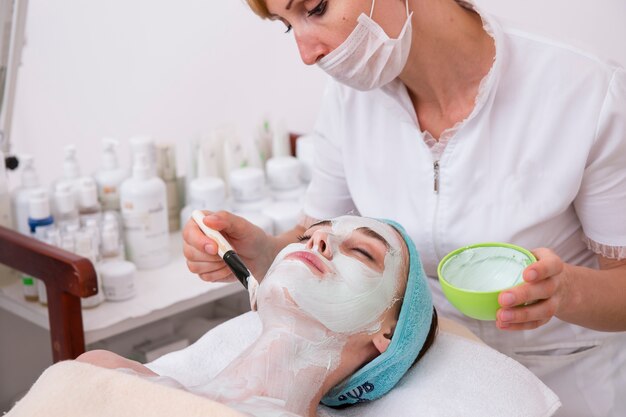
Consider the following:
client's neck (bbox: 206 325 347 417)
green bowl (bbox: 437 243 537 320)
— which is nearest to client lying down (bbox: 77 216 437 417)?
client's neck (bbox: 206 325 347 417)

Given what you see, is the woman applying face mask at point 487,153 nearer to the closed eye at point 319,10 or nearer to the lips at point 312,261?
the closed eye at point 319,10

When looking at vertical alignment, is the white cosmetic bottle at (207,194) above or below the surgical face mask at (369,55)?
below

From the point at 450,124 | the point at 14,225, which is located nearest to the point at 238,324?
the point at 450,124

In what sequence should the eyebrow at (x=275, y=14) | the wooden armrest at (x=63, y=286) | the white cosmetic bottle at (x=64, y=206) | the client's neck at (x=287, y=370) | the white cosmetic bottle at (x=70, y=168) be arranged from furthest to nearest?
the white cosmetic bottle at (x=70, y=168) < the white cosmetic bottle at (x=64, y=206) < the wooden armrest at (x=63, y=286) < the eyebrow at (x=275, y=14) < the client's neck at (x=287, y=370)

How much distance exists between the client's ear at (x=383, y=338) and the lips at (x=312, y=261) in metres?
0.13

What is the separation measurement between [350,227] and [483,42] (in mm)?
408

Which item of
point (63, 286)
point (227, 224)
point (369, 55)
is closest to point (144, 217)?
point (63, 286)

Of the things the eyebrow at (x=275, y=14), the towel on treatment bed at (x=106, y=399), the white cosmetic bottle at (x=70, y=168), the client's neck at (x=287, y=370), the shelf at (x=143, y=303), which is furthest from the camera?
the white cosmetic bottle at (x=70, y=168)

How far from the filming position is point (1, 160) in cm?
162

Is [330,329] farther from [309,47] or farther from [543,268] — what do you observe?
[309,47]

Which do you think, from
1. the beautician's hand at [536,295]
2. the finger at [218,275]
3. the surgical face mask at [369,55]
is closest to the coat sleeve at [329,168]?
the surgical face mask at [369,55]

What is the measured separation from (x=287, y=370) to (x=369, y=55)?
52 centimetres

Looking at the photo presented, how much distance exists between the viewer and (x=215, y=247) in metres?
1.26

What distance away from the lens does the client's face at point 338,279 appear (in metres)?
1.16
